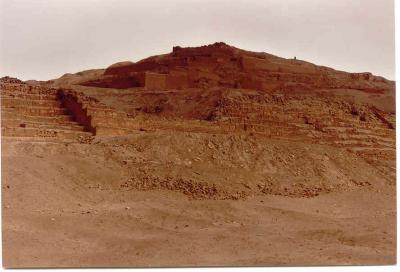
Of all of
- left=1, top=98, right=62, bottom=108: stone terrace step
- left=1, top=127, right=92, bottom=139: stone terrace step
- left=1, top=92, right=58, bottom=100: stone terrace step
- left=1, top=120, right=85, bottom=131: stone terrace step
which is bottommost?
left=1, top=127, right=92, bottom=139: stone terrace step

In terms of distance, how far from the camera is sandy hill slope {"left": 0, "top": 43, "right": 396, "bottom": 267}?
12.5 m

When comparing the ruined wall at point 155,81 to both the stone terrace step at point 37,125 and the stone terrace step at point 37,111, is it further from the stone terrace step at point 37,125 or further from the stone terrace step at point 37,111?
the stone terrace step at point 37,125

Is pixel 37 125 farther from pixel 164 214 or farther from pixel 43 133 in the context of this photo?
pixel 164 214

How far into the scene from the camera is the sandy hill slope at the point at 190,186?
12539 mm

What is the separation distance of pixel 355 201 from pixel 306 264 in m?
6.48

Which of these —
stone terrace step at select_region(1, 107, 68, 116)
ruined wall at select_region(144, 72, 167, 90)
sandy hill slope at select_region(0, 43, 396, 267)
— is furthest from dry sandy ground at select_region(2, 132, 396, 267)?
ruined wall at select_region(144, 72, 167, 90)

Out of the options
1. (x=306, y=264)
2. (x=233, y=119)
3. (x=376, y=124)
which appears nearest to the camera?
(x=306, y=264)

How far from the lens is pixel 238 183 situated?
1730 cm

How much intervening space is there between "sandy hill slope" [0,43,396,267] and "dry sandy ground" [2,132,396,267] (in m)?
0.03

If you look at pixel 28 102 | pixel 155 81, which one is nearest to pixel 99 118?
pixel 28 102

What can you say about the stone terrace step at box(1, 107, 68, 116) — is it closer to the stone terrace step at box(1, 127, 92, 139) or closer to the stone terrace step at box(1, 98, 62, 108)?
the stone terrace step at box(1, 98, 62, 108)

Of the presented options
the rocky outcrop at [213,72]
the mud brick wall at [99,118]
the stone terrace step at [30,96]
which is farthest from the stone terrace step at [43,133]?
the rocky outcrop at [213,72]

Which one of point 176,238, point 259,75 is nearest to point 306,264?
point 176,238

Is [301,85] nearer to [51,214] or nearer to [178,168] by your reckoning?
[178,168]
